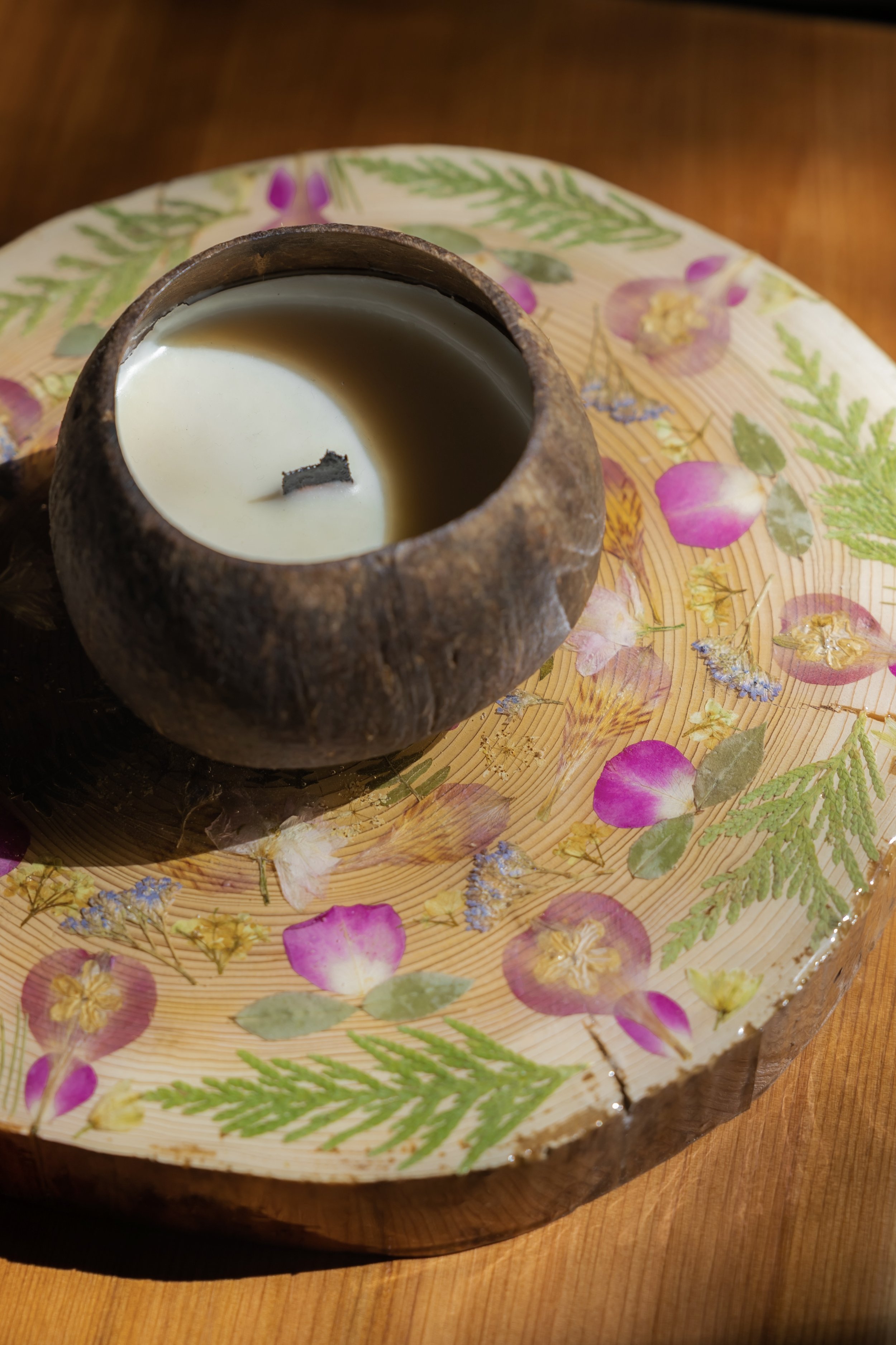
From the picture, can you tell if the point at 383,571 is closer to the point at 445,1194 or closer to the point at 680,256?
the point at 445,1194

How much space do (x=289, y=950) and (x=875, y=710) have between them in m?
0.31

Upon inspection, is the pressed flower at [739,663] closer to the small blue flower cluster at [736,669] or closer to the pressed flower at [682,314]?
the small blue flower cluster at [736,669]

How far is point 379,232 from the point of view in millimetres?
608

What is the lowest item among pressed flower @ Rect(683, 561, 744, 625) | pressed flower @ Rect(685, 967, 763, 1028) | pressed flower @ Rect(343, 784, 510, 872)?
pressed flower @ Rect(685, 967, 763, 1028)

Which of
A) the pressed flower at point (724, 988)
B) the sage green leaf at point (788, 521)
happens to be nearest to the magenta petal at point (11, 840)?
the pressed flower at point (724, 988)

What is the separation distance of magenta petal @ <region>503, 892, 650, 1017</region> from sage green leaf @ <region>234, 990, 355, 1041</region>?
0.08 m

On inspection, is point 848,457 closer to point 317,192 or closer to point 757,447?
point 757,447

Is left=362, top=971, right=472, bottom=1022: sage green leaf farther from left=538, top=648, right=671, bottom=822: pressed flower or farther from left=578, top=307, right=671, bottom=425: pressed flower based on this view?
left=578, top=307, right=671, bottom=425: pressed flower

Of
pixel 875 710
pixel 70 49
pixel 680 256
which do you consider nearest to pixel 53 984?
pixel 875 710

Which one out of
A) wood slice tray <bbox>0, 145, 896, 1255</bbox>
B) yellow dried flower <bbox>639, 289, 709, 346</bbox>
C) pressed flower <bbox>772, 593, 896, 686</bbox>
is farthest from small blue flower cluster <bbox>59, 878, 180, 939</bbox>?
yellow dried flower <bbox>639, 289, 709, 346</bbox>

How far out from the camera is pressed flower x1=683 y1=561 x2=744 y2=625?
2.24 feet

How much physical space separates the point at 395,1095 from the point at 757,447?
1.38 ft

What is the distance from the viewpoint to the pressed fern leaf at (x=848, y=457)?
0.71 m

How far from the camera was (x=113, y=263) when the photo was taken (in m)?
0.81
